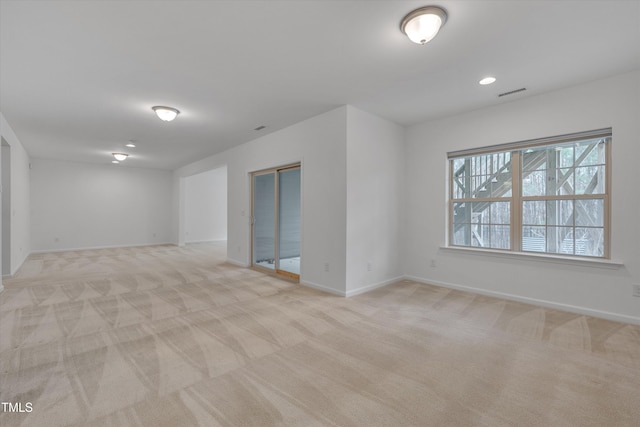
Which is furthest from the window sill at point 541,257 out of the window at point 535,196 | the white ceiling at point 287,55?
the white ceiling at point 287,55

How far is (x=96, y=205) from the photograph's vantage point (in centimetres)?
872

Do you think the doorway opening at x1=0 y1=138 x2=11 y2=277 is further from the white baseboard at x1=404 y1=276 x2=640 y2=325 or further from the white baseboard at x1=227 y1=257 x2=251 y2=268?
the white baseboard at x1=404 y1=276 x2=640 y2=325

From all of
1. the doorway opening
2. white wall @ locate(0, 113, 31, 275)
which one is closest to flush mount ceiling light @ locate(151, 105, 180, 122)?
white wall @ locate(0, 113, 31, 275)

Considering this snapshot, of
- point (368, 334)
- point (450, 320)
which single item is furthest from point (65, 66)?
point (450, 320)

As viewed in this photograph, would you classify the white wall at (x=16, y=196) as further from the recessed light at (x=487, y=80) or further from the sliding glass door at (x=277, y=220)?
the recessed light at (x=487, y=80)

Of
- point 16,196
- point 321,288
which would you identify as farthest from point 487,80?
point 16,196

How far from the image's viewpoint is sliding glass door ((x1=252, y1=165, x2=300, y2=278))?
5074 mm

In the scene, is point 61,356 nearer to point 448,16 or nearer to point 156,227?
point 448,16

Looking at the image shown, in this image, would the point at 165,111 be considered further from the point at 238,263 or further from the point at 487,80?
the point at 487,80

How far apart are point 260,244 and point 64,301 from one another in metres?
3.07

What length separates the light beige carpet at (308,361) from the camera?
5.51 ft

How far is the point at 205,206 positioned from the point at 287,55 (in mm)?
8931

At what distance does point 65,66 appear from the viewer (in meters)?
2.86

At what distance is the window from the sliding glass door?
8.68 feet
